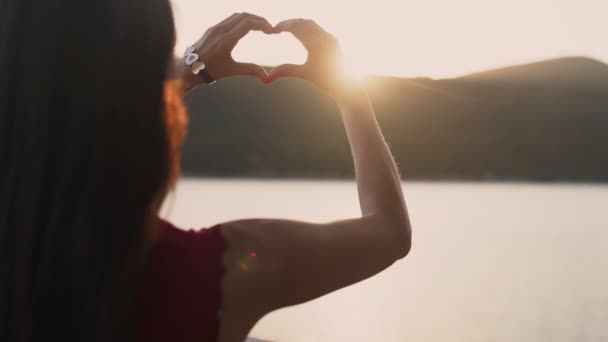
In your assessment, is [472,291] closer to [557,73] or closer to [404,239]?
[404,239]

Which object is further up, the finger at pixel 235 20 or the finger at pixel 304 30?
the finger at pixel 235 20

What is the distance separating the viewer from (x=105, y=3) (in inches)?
A: 17.1

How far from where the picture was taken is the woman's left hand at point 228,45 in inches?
22.0

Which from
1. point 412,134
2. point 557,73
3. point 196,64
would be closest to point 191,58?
point 196,64

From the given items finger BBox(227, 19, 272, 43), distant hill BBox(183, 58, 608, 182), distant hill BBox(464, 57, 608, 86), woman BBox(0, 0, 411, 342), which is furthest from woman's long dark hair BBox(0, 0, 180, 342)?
distant hill BBox(464, 57, 608, 86)

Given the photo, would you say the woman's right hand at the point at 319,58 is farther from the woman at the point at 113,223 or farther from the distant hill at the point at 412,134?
the distant hill at the point at 412,134

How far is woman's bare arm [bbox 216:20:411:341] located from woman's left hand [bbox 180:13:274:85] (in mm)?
156

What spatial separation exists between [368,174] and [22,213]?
0.24 meters

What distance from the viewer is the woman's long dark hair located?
42cm

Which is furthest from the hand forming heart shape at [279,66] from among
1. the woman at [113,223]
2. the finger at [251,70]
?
the woman at [113,223]

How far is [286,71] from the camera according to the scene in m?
0.56

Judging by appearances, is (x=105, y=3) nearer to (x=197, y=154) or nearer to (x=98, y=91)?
(x=98, y=91)

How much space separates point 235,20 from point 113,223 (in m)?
0.23

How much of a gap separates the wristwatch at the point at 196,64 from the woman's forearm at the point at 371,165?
137mm
